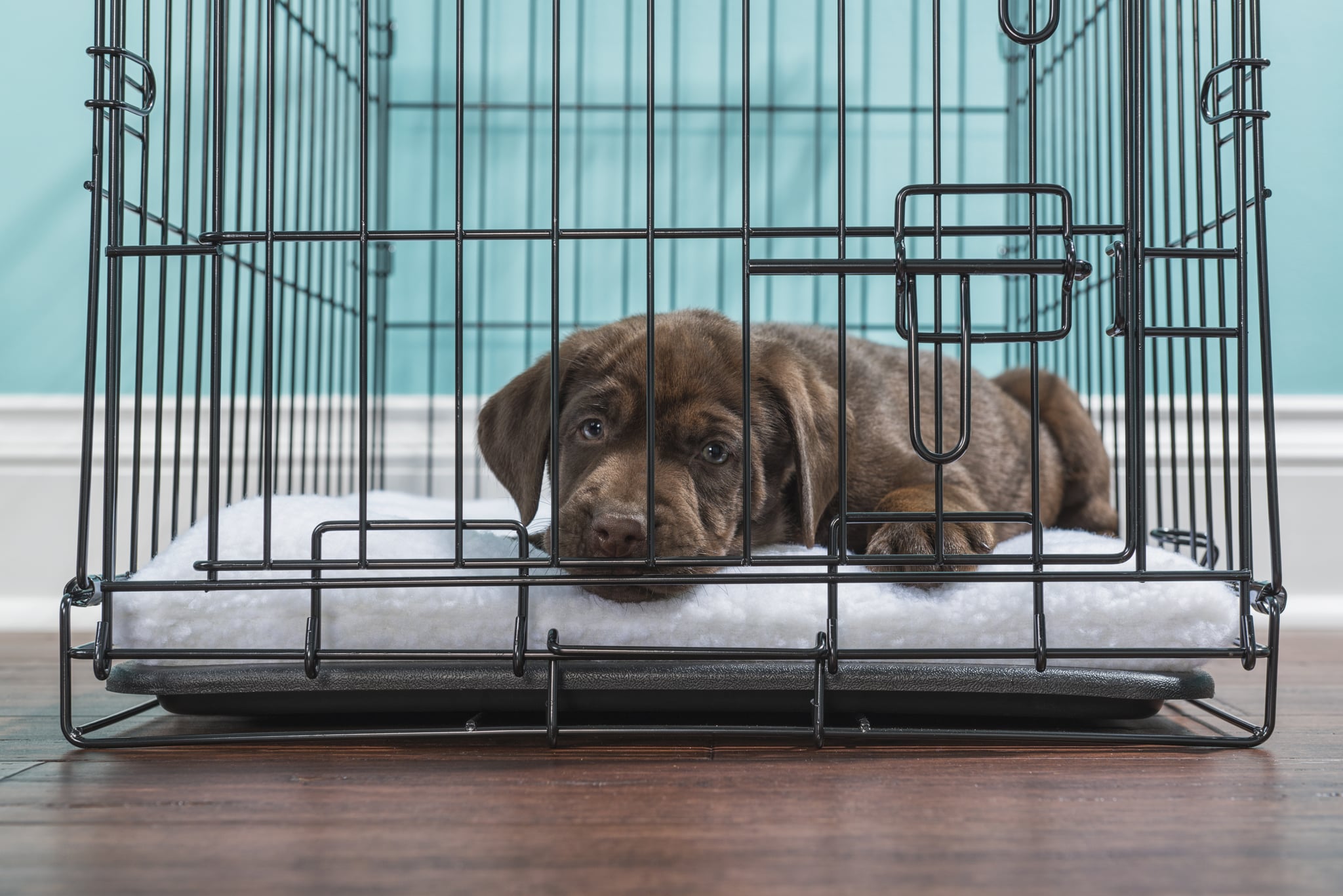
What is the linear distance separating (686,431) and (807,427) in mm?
198

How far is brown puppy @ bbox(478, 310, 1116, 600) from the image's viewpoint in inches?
58.8

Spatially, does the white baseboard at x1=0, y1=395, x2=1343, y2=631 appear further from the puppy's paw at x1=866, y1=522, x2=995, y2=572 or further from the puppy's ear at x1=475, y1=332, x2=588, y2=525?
the puppy's paw at x1=866, y1=522, x2=995, y2=572

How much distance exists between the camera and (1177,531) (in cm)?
199

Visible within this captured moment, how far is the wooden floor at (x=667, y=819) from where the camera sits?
0.86 m

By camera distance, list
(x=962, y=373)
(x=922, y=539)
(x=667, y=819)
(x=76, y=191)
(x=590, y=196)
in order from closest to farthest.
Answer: (x=667, y=819) → (x=962, y=373) → (x=922, y=539) → (x=76, y=191) → (x=590, y=196)

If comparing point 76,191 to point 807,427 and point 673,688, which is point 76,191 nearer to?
point 807,427

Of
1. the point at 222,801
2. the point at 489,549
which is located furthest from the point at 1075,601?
the point at 222,801

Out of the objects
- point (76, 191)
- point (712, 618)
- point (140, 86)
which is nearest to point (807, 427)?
point (712, 618)

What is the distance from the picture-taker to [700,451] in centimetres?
168

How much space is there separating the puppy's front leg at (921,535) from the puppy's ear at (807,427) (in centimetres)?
10

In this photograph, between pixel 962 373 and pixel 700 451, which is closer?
pixel 962 373

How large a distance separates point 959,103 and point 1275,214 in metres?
0.96

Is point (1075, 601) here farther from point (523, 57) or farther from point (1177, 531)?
point (523, 57)

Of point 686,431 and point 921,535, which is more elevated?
point 686,431
